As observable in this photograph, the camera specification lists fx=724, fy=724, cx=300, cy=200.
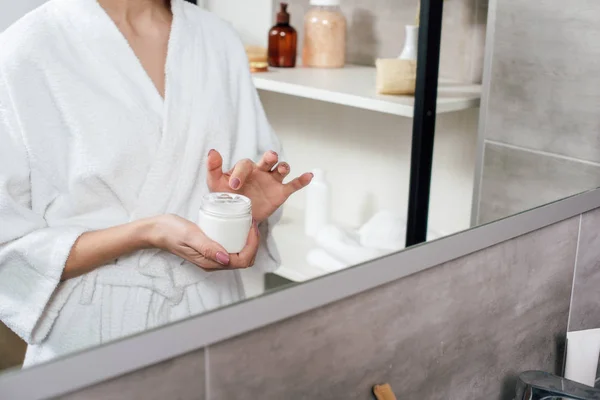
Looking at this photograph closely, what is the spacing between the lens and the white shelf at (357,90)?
29.2 inches

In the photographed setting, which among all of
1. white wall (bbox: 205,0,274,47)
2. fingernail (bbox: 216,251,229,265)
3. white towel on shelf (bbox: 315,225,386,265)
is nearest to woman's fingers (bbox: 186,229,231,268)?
fingernail (bbox: 216,251,229,265)

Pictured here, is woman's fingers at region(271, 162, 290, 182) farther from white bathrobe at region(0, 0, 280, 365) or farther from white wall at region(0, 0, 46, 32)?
white wall at region(0, 0, 46, 32)

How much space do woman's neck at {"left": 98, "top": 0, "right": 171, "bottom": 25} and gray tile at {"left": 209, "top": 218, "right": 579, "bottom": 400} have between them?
269 mm

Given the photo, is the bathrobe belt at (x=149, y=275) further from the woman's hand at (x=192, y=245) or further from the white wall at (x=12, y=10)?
the white wall at (x=12, y=10)

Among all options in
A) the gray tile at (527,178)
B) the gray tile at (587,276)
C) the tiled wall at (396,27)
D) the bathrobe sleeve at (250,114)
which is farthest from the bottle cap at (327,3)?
the gray tile at (587,276)

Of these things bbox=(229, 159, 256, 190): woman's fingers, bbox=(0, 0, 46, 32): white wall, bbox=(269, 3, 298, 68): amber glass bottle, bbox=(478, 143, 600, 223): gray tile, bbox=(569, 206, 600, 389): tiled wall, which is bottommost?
bbox=(569, 206, 600, 389): tiled wall

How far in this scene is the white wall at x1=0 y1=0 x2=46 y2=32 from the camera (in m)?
0.49

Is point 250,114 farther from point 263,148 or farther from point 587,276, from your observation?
point 587,276

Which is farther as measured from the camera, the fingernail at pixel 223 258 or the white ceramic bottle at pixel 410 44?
the white ceramic bottle at pixel 410 44

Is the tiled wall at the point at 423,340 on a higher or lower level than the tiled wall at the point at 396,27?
lower

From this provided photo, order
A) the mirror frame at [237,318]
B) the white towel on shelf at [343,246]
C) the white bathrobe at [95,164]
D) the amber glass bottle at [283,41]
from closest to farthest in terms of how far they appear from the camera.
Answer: the mirror frame at [237,318]
the white bathrobe at [95,164]
the white towel on shelf at [343,246]
the amber glass bottle at [283,41]

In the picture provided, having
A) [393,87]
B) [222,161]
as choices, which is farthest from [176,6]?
[393,87]

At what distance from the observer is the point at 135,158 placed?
1.85 ft

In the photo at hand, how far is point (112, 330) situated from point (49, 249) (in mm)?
93
